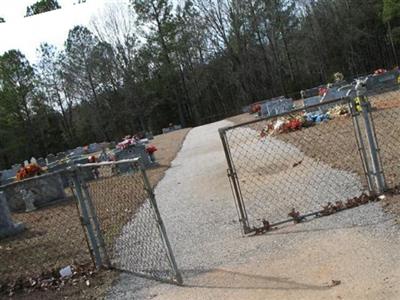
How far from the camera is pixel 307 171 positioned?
1045cm

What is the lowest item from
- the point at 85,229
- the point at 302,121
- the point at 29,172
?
A: the point at 302,121

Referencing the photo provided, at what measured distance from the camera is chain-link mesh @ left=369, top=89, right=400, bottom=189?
8.15 m

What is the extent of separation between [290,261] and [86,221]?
2747 mm

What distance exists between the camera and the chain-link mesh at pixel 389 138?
8.15 m

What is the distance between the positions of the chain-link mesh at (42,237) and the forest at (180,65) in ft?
160

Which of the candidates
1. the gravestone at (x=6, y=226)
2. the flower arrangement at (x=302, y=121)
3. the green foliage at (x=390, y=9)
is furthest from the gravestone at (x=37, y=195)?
A: the green foliage at (x=390, y=9)

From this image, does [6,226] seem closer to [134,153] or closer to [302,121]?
[134,153]

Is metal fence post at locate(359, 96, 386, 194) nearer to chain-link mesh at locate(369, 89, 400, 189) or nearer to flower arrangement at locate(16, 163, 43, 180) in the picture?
chain-link mesh at locate(369, 89, 400, 189)

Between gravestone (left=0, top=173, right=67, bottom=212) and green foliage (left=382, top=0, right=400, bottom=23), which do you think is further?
green foliage (left=382, top=0, right=400, bottom=23)

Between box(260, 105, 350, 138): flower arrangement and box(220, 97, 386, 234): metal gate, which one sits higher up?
box(260, 105, 350, 138): flower arrangement

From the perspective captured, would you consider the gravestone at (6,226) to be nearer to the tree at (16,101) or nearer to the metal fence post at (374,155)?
the metal fence post at (374,155)

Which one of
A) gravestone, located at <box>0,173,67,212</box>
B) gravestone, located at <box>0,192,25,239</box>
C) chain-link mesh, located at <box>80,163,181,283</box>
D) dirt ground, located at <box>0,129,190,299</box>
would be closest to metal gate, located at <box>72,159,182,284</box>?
chain-link mesh, located at <box>80,163,181,283</box>

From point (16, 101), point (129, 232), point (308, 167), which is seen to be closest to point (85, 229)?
point (129, 232)

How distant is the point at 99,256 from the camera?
693 cm
